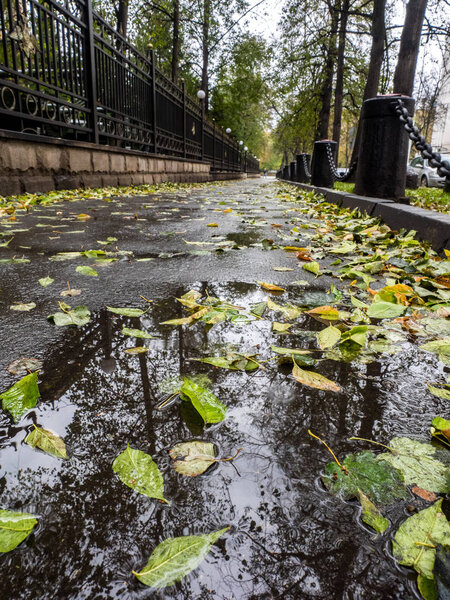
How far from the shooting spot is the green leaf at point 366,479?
0.70m

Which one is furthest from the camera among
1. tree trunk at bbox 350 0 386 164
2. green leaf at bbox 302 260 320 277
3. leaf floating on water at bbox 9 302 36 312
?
tree trunk at bbox 350 0 386 164

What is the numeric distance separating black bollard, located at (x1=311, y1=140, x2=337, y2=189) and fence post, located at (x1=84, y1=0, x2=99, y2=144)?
16.2ft

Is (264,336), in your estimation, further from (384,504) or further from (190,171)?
(190,171)

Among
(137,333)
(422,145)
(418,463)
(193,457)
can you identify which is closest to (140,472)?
(193,457)

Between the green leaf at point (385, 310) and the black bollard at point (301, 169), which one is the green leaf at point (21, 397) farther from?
the black bollard at point (301, 169)

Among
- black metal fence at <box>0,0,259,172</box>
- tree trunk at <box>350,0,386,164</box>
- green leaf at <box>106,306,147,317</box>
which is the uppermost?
tree trunk at <box>350,0,386,164</box>

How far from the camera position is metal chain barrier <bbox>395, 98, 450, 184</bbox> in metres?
2.78

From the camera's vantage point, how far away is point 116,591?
52 cm

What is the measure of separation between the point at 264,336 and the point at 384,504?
730 mm

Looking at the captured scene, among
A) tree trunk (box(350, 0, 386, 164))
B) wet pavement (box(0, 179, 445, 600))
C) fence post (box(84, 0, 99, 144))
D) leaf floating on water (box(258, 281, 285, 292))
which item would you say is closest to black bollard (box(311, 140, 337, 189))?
tree trunk (box(350, 0, 386, 164))

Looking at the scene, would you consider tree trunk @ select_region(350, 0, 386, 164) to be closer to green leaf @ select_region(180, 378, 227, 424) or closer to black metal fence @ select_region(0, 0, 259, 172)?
black metal fence @ select_region(0, 0, 259, 172)

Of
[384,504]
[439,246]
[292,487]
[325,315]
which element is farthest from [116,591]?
[439,246]

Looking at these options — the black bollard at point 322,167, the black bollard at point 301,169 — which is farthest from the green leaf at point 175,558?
the black bollard at point 301,169

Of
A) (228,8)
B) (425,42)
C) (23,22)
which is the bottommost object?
(23,22)
